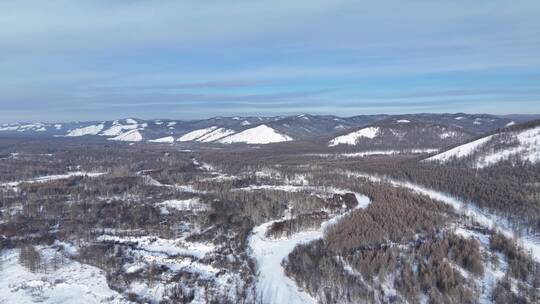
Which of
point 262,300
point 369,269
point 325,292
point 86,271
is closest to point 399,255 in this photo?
point 369,269

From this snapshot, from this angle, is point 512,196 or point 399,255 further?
point 512,196

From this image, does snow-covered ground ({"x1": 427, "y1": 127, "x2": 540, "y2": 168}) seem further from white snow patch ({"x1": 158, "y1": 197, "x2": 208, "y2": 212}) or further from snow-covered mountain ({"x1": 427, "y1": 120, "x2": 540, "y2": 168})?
white snow patch ({"x1": 158, "y1": 197, "x2": 208, "y2": 212})

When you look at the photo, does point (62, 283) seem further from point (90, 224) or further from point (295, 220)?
point (295, 220)

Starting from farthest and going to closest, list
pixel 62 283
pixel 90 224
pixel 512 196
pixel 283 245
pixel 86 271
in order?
pixel 512 196, pixel 90 224, pixel 283 245, pixel 86 271, pixel 62 283

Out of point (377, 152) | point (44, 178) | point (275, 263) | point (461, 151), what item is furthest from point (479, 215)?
point (377, 152)

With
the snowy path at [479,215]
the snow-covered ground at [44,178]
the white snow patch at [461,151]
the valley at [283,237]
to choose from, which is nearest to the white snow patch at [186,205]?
the valley at [283,237]

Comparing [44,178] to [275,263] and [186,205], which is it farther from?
[275,263]

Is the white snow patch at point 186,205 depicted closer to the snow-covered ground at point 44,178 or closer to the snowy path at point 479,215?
the snowy path at point 479,215

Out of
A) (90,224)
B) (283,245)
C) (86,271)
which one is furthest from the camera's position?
(90,224)
